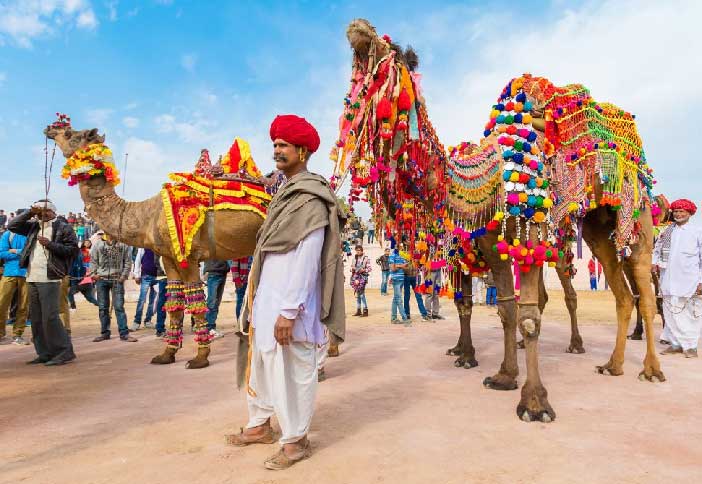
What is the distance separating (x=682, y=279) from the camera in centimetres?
657

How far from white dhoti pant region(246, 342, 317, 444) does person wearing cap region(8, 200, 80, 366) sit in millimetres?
4284

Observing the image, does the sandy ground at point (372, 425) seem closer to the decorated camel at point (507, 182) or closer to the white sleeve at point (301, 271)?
the decorated camel at point (507, 182)

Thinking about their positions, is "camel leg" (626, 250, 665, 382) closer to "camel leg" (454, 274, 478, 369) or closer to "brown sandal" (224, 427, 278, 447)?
"camel leg" (454, 274, 478, 369)

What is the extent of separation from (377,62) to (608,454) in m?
3.31

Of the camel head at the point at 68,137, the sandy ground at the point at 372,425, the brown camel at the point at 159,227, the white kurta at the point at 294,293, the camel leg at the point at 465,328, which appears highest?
the camel head at the point at 68,137

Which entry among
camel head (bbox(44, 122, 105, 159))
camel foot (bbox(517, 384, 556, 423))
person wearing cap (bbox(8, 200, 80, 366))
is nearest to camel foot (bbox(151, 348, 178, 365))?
person wearing cap (bbox(8, 200, 80, 366))

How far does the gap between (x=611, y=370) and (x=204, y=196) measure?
5.24 m

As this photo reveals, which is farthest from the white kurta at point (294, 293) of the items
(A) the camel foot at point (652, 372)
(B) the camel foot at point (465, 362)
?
(A) the camel foot at point (652, 372)

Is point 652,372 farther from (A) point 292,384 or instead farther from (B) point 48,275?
(B) point 48,275

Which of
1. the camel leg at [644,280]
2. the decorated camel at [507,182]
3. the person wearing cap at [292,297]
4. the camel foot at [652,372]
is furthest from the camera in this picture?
the camel leg at [644,280]

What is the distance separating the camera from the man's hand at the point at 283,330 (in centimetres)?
272

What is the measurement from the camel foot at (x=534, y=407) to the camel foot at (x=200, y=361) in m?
3.71

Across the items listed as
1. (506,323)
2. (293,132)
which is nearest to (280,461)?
(293,132)

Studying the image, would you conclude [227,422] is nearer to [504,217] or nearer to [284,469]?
[284,469]
